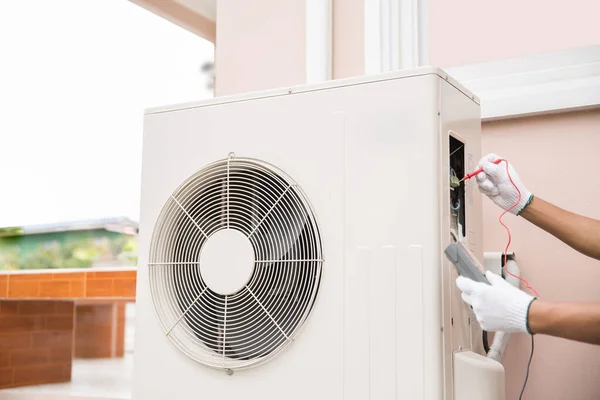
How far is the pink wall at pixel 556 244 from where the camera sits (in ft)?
4.75

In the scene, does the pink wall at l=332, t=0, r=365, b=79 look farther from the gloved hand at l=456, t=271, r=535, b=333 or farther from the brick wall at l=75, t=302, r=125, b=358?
the brick wall at l=75, t=302, r=125, b=358

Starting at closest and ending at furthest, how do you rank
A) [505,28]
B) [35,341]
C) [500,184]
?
[500,184], [505,28], [35,341]

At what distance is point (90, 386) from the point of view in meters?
2.41

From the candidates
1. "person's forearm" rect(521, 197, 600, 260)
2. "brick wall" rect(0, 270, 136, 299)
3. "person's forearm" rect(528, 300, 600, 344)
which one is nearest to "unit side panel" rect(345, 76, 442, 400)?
"person's forearm" rect(528, 300, 600, 344)

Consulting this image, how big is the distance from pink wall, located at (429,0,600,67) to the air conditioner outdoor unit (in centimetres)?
40

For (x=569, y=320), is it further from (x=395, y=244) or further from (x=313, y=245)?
(x=313, y=245)

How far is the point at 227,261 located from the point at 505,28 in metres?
0.95

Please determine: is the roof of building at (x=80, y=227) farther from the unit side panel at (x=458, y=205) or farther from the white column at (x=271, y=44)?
the unit side panel at (x=458, y=205)

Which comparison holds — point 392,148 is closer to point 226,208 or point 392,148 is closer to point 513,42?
point 226,208

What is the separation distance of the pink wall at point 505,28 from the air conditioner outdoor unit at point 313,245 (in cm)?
40

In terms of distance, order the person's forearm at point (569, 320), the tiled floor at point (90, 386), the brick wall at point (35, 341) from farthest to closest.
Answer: the brick wall at point (35, 341) → the tiled floor at point (90, 386) → the person's forearm at point (569, 320)

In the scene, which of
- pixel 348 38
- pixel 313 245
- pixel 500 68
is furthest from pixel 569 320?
pixel 348 38

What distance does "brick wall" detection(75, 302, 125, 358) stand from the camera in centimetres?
270

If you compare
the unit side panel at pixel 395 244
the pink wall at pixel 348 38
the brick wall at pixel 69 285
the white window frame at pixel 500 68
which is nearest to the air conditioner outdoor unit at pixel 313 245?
the unit side panel at pixel 395 244
